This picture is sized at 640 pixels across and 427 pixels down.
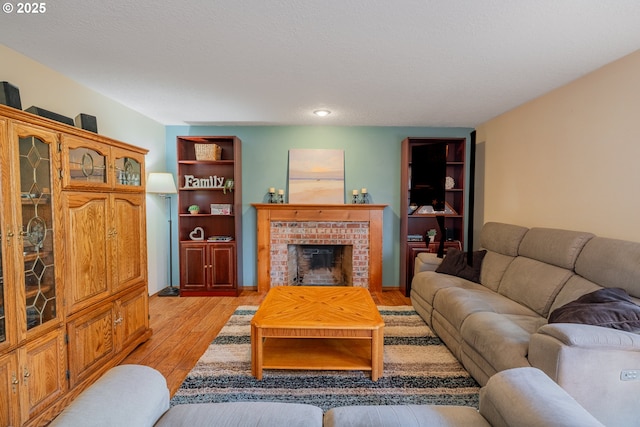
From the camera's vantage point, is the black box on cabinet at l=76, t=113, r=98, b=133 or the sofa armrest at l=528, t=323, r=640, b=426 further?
the black box on cabinet at l=76, t=113, r=98, b=133

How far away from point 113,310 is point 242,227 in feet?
6.94

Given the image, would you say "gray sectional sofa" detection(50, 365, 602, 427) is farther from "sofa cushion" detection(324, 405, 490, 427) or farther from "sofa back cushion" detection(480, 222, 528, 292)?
"sofa back cushion" detection(480, 222, 528, 292)

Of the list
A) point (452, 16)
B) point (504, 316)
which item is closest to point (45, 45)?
point (452, 16)

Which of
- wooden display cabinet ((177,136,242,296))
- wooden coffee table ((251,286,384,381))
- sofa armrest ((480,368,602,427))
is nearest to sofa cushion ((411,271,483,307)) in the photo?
wooden coffee table ((251,286,384,381))

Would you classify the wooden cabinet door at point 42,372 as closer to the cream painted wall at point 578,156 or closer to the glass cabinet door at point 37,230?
the glass cabinet door at point 37,230

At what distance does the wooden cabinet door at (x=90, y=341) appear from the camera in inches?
76.5

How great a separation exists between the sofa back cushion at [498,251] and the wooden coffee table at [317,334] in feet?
4.44

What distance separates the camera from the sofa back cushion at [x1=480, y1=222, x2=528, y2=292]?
290 centimetres

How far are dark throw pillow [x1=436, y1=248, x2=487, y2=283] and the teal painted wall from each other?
40.5 inches

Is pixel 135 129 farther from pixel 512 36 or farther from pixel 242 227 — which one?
pixel 512 36

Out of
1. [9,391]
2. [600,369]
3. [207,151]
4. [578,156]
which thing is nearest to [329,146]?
[207,151]

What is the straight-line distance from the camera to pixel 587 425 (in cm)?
84

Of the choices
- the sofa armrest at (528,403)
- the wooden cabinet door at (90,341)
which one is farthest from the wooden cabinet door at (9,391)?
the sofa armrest at (528,403)

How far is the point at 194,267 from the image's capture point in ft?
13.0
